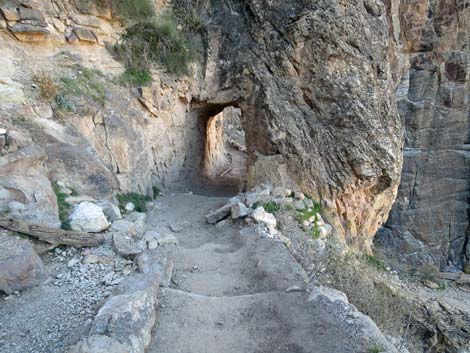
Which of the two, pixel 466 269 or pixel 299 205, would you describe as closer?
pixel 299 205

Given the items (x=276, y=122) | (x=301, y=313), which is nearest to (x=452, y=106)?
(x=276, y=122)

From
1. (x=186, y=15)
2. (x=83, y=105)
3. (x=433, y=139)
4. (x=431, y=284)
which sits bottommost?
(x=431, y=284)

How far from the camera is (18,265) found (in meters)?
2.99

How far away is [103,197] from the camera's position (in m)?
4.89

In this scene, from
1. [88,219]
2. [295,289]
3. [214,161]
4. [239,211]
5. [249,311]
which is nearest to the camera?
[249,311]

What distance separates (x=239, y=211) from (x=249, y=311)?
2502mm

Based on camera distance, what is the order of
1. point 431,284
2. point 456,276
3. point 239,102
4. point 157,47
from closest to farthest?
1. point 157,47
2. point 239,102
3. point 431,284
4. point 456,276

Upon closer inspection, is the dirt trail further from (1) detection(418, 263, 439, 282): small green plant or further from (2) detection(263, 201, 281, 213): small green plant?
(1) detection(418, 263, 439, 282): small green plant

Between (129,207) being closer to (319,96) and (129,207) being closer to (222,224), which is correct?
(222,224)

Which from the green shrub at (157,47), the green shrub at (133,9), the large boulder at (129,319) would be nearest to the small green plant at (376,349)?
the large boulder at (129,319)

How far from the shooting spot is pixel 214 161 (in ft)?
39.4

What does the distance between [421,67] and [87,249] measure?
1194 cm

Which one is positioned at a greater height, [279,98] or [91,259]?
[279,98]

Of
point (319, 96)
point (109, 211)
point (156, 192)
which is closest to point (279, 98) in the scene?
point (319, 96)
